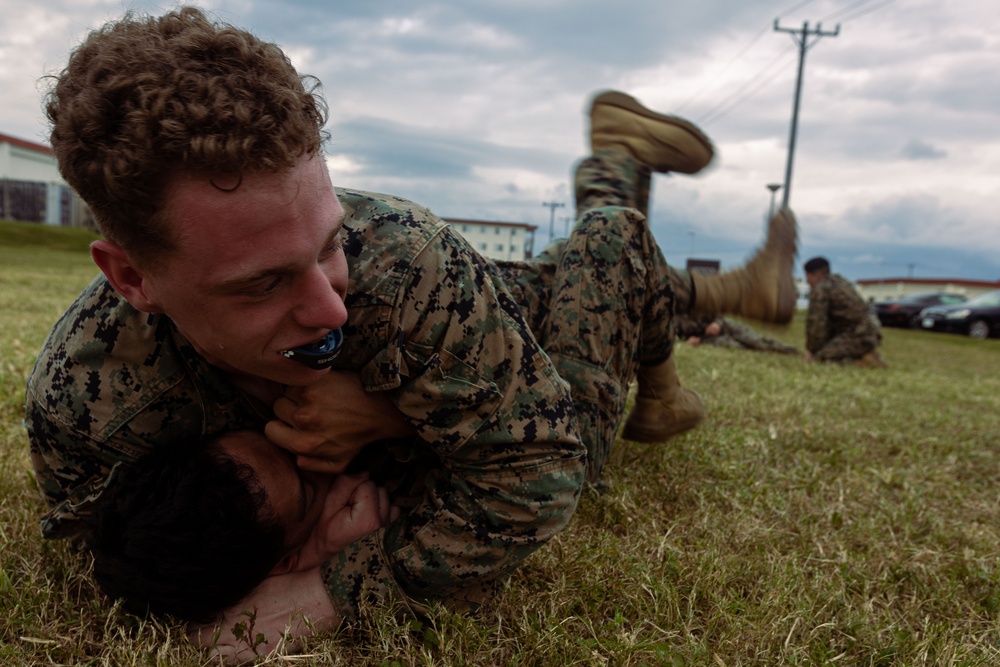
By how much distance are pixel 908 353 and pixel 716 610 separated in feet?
45.9

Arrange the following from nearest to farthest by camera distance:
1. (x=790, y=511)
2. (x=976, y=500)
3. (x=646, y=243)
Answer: (x=646, y=243), (x=790, y=511), (x=976, y=500)

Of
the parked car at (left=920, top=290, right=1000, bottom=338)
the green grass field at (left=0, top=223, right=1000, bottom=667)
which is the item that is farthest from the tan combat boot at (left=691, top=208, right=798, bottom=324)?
the parked car at (left=920, top=290, right=1000, bottom=338)

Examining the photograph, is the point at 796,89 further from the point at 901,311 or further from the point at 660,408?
the point at 660,408

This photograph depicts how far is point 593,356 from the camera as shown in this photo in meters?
2.52

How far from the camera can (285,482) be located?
6.33 ft

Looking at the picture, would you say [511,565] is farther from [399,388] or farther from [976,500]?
[976,500]

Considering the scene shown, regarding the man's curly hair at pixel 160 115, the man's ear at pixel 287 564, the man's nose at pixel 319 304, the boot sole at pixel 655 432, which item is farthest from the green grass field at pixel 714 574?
the man's curly hair at pixel 160 115

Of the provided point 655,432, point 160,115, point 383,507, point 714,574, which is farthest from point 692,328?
point 160,115

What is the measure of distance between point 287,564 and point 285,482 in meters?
0.27

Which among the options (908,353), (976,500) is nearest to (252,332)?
(976,500)

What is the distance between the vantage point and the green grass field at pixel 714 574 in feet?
6.07

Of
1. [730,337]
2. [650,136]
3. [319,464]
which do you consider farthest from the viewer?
[730,337]

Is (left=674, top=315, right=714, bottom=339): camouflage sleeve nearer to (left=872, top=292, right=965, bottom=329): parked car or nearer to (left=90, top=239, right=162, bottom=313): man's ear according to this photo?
(left=90, top=239, right=162, bottom=313): man's ear

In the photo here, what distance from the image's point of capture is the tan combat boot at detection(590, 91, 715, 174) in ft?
12.2
